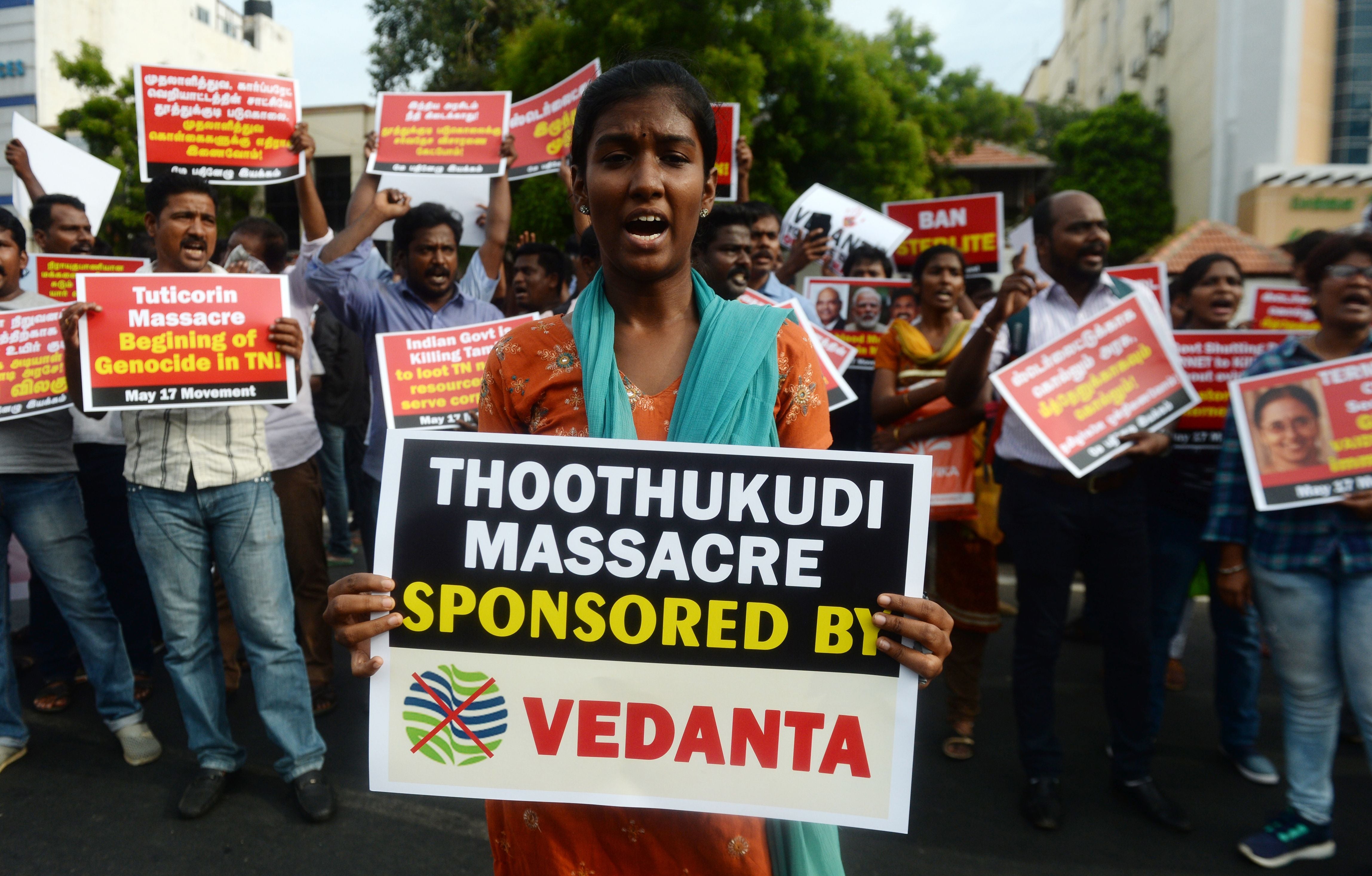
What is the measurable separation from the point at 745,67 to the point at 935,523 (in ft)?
51.2

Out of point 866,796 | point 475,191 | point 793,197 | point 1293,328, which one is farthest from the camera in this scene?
point 793,197

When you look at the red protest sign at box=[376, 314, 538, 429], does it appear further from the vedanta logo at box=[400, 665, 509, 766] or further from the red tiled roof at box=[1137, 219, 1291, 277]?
the red tiled roof at box=[1137, 219, 1291, 277]

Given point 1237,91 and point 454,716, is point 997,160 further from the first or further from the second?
point 454,716

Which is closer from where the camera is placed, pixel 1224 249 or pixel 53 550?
pixel 53 550

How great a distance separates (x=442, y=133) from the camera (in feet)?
14.6

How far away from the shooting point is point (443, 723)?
4.80 feet

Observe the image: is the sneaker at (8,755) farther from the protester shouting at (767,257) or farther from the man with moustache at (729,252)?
the protester shouting at (767,257)

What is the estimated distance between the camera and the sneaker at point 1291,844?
2959 millimetres

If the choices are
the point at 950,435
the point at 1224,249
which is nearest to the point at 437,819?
the point at 950,435

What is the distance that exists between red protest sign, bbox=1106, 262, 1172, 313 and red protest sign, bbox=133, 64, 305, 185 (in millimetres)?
3544

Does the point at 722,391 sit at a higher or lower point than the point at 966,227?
lower

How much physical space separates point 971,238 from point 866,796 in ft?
18.3

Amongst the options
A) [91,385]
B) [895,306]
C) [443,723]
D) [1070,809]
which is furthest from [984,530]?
[91,385]

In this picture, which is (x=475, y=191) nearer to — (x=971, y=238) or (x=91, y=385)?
(x=91, y=385)
